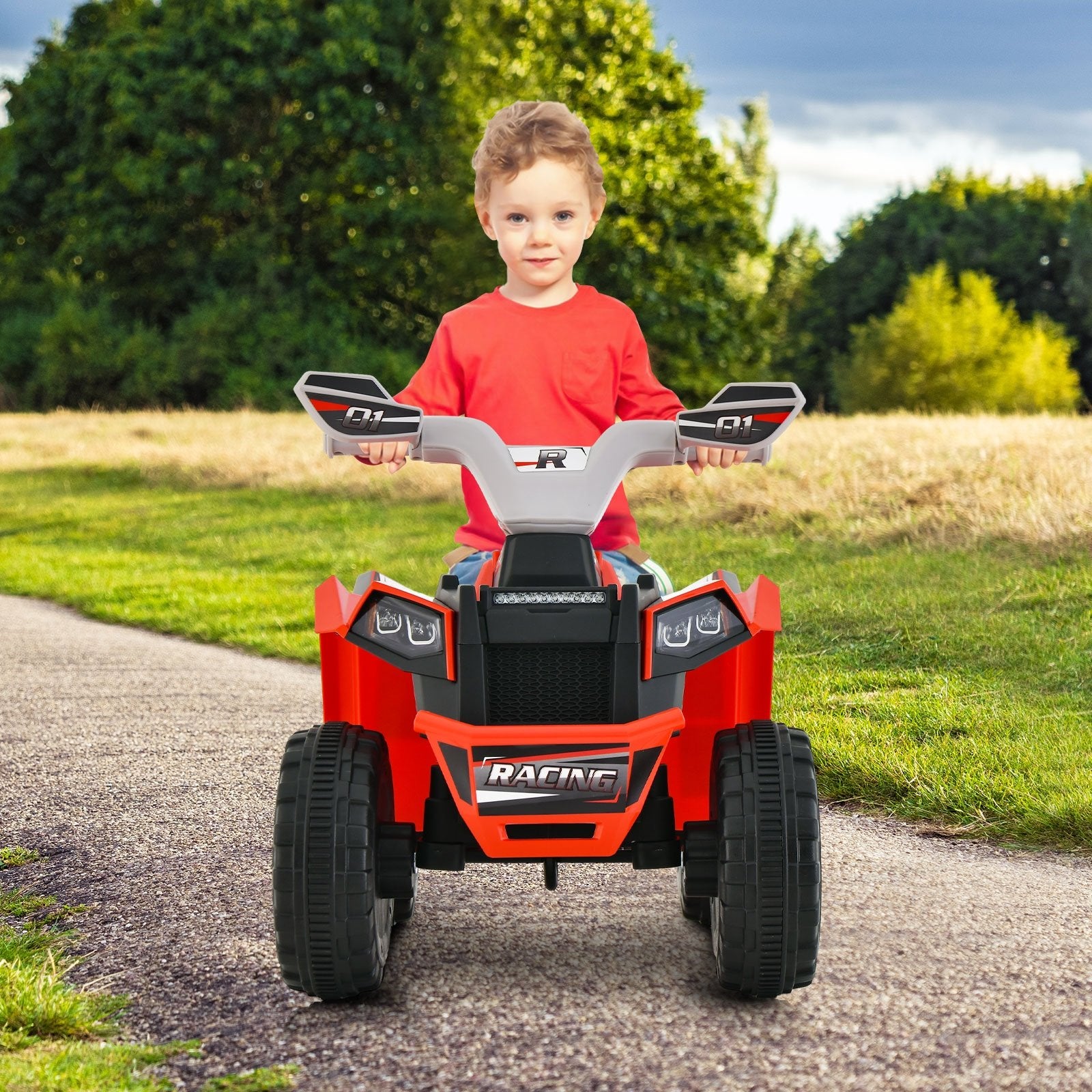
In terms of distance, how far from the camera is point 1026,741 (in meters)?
5.83

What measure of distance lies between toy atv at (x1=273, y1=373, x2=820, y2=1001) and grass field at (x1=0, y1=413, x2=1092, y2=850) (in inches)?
84.1

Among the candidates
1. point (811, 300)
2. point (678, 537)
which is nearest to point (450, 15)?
point (811, 300)

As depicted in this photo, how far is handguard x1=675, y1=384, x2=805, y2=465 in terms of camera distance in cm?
285

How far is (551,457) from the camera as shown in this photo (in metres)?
3.11

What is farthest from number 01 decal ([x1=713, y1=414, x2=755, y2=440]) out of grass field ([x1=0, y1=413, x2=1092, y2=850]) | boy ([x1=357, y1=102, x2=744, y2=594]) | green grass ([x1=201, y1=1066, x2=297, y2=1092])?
→ grass field ([x1=0, y1=413, x2=1092, y2=850])

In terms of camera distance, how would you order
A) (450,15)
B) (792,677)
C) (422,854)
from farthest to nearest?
1. (450,15)
2. (792,677)
3. (422,854)

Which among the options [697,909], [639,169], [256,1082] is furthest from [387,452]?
[639,169]

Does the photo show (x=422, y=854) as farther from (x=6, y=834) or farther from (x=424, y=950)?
(x=6, y=834)

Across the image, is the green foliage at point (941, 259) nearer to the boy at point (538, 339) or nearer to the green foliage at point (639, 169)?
the green foliage at point (639, 169)

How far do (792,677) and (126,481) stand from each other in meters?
15.7

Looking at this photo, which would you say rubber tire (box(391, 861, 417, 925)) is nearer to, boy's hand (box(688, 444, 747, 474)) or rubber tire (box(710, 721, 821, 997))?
rubber tire (box(710, 721, 821, 997))

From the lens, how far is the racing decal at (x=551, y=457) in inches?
123

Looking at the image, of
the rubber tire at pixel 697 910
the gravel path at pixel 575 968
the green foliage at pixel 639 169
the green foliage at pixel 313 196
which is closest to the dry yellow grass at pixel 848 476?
the gravel path at pixel 575 968

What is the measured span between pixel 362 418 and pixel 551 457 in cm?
47
